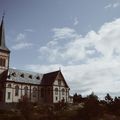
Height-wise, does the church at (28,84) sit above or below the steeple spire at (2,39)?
below

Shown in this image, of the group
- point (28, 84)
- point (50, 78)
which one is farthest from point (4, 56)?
point (50, 78)

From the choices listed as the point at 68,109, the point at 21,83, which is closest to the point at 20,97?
the point at 21,83

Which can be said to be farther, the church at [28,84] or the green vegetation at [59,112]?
the church at [28,84]

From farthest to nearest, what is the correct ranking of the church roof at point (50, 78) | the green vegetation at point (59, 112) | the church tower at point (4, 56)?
the church roof at point (50, 78) < the church tower at point (4, 56) < the green vegetation at point (59, 112)

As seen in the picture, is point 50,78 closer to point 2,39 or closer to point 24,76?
point 24,76

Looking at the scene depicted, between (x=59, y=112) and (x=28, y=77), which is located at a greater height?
(x=28, y=77)

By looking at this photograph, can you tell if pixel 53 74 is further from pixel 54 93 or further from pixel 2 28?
pixel 2 28

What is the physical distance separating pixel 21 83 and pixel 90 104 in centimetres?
2717

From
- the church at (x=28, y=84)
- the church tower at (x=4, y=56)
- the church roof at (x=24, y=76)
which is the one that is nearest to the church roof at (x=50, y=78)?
the church at (x=28, y=84)

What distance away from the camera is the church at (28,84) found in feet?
296

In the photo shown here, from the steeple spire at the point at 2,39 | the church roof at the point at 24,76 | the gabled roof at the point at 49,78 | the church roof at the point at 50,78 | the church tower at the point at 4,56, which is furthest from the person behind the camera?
the gabled roof at the point at 49,78

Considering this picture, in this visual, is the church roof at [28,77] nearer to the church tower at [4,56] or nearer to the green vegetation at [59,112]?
the church tower at [4,56]

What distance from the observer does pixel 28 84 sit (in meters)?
96.1

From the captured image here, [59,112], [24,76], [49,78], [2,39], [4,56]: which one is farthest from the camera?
[49,78]
